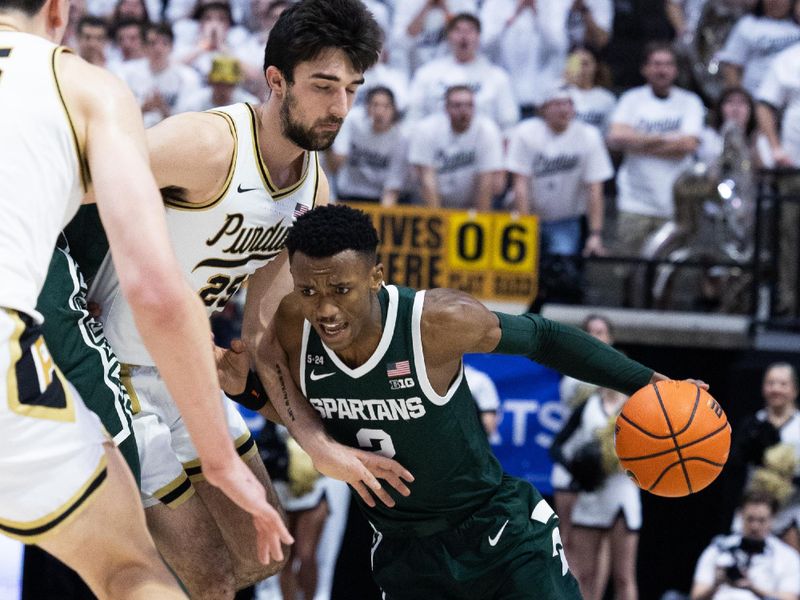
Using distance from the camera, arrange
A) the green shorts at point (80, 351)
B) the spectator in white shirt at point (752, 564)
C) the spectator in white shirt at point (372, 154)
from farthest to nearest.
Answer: the spectator in white shirt at point (372, 154) → the spectator in white shirt at point (752, 564) → the green shorts at point (80, 351)

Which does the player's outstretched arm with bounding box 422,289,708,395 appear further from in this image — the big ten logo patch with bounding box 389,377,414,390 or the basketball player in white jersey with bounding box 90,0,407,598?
the basketball player in white jersey with bounding box 90,0,407,598

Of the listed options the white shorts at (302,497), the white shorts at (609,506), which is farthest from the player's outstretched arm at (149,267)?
the white shorts at (609,506)

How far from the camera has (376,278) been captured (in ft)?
14.0

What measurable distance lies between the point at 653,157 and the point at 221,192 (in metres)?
6.38

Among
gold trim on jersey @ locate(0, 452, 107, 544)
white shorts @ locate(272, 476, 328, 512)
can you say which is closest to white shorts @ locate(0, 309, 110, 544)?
gold trim on jersey @ locate(0, 452, 107, 544)

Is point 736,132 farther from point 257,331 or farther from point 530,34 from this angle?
point 257,331

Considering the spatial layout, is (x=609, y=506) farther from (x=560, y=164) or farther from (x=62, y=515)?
(x=62, y=515)

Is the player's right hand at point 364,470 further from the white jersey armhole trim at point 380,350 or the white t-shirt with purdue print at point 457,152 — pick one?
the white t-shirt with purdue print at point 457,152

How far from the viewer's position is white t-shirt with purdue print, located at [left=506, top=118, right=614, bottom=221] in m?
9.81

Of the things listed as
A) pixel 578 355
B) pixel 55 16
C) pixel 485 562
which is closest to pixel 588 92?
pixel 578 355

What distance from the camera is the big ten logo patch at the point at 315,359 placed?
435 centimetres

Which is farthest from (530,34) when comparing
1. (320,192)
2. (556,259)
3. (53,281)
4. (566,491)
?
(53,281)

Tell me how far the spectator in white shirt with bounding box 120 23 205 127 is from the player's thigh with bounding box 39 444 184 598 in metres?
7.69

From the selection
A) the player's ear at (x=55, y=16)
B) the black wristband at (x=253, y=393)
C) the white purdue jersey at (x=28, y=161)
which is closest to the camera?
the white purdue jersey at (x=28, y=161)
